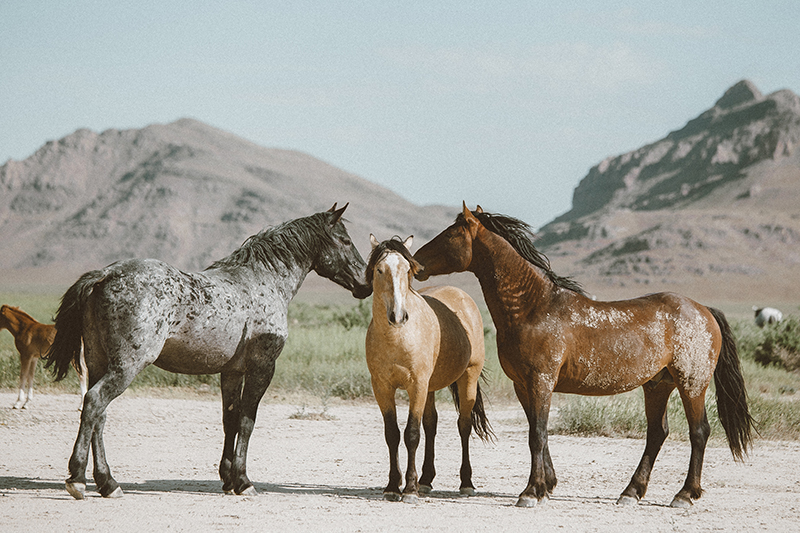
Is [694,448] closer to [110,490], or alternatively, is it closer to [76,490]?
[110,490]

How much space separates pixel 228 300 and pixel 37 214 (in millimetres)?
188795

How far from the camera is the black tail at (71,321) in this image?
287 inches

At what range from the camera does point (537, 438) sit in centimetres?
730

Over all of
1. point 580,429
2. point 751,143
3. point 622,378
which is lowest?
point 580,429

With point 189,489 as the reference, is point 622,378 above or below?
above

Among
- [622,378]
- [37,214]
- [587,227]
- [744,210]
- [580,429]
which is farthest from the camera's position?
[37,214]

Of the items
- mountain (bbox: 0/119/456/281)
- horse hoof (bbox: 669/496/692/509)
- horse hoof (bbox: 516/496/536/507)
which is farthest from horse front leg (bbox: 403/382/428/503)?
mountain (bbox: 0/119/456/281)

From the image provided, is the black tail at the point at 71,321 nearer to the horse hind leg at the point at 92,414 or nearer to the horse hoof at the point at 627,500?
the horse hind leg at the point at 92,414

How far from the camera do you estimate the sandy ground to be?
6852mm

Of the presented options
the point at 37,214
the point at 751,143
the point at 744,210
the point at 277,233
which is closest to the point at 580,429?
the point at 277,233

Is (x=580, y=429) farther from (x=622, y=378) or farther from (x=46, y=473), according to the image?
(x=46, y=473)

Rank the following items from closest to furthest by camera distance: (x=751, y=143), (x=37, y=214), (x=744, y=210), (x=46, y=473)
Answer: (x=46, y=473) → (x=744, y=210) → (x=751, y=143) → (x=37, y=214)

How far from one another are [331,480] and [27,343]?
22.6 feet

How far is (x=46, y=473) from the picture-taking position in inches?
346
